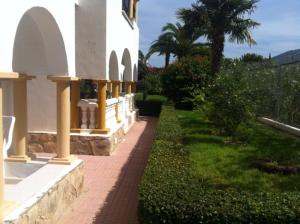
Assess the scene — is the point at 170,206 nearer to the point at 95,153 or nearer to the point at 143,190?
the point at 143,190

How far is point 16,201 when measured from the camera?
450cm

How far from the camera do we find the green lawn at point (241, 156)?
22.2 feet

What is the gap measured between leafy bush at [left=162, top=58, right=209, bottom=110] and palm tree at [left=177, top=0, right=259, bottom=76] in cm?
86

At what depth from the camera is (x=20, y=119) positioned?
6391 mm

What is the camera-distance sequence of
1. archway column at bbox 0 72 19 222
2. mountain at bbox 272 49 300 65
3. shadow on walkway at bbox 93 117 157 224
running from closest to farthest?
1. archway column at bbox 0 72 19 222
2. shadow on walkway at bbox 93 117 157 224
3. mountain at bbox 272 49 300 65

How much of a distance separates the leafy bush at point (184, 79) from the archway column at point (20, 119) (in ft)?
46.3

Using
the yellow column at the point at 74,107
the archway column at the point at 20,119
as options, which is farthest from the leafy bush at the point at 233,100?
the archway column at the point at 20,119

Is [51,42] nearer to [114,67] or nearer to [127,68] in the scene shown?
[114,67]

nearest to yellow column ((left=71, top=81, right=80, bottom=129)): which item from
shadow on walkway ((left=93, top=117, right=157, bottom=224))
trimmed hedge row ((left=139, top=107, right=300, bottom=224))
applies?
shadow on walkway ((left=93, top=117, right=157, bottom=224))

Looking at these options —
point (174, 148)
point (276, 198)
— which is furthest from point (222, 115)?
point (276, 198)

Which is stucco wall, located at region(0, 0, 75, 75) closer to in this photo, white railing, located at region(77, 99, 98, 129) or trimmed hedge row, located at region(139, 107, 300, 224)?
trimmed hedge row, located at region(139, 107, 300, 224)

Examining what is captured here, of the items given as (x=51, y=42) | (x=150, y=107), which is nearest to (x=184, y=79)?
(x=150, y=107)

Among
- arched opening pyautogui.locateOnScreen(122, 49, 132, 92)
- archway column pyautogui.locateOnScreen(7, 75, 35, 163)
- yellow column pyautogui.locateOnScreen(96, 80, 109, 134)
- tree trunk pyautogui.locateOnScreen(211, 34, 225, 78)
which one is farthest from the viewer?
tree trunk pyautogui.locateOnScreen(211, 34, 225, 78)

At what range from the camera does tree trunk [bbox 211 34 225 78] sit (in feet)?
66.9
